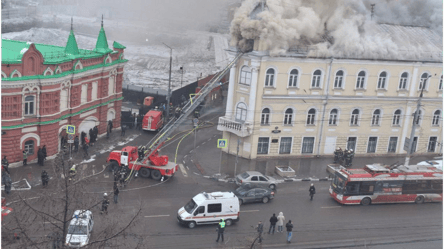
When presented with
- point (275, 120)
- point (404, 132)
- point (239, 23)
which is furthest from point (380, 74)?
point (239, 23)

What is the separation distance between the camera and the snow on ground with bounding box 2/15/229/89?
9550 cm

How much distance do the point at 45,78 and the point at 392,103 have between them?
90.4 feet

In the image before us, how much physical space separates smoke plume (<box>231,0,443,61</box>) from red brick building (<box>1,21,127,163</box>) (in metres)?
12.3

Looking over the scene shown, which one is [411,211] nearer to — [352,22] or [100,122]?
[352,22]

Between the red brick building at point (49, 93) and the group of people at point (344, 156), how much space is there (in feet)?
67.1

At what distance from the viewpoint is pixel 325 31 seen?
41875 mm

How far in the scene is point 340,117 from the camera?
42688 mm

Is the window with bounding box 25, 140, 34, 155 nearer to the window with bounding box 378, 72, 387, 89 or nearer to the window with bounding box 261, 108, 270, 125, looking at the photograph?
the window with bounding box 261, 108, 270, 125

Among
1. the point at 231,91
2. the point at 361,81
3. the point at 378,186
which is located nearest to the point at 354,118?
the point at 361,81

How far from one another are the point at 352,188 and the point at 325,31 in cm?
1513

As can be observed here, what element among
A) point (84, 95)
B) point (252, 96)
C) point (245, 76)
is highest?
point (245, 76)

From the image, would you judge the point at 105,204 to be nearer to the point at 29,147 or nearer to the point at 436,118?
the point at 29,147

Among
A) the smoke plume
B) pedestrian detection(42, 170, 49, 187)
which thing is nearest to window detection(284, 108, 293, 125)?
the smoke plume

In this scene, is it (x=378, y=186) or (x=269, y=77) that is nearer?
(x=378, y=186)
